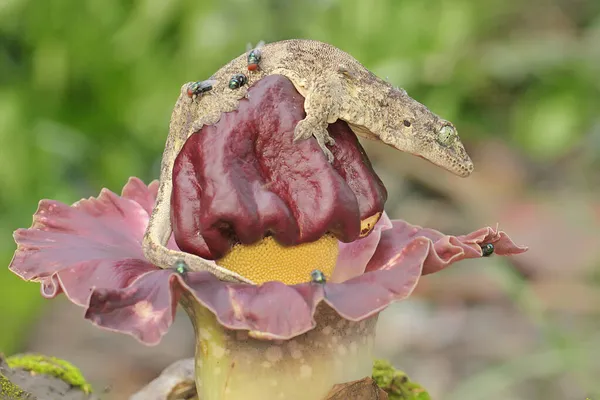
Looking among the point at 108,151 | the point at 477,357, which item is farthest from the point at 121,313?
the point at 108,151

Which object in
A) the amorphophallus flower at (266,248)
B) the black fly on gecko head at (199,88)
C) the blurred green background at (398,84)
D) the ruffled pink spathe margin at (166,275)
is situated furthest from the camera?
the blurred green background at (398,84)

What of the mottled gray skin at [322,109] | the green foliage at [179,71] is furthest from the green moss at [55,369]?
the green foliage at [179,71]

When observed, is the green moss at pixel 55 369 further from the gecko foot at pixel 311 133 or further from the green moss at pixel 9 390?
the gecko foot at pixel 311 133

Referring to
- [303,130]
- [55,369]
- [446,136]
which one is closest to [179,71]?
[55,369]

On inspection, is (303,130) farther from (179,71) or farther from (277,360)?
(179,71)

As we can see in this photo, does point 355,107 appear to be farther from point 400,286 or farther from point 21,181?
point 21,181

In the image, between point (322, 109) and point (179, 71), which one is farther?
point (179, 71)

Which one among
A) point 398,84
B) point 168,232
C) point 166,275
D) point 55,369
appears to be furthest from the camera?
point 398,84
